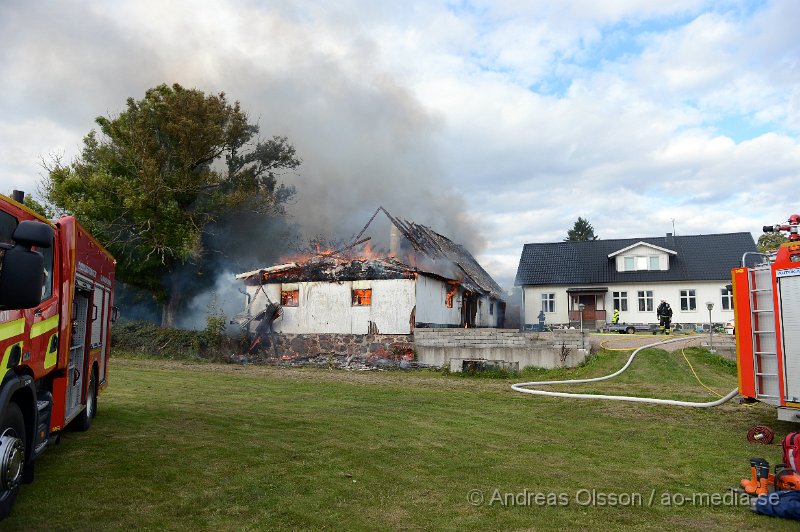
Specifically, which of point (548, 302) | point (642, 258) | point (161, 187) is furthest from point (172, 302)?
point (642, 258)

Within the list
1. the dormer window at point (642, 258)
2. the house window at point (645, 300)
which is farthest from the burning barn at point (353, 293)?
the dormer window at point (642, 258)

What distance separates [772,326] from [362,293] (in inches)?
671

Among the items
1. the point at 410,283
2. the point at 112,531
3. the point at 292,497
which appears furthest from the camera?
the point at 410,283

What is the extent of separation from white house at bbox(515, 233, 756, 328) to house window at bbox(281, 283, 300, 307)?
2002cm

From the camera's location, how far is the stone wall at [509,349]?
18.8 meters

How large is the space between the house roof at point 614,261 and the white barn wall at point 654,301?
465 millimetres

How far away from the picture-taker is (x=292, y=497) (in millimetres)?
5645

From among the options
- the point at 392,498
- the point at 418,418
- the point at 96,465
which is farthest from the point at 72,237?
the point at 418,418

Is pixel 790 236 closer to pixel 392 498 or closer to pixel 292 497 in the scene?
pixel 392 498

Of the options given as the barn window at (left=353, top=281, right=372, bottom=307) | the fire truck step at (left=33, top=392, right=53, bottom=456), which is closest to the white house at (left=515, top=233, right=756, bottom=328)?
the barn window at (left=353, top=281, right=372, bottom=307)

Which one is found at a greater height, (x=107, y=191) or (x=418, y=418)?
(x=107, y=191)

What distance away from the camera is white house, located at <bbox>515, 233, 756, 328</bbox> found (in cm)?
3616

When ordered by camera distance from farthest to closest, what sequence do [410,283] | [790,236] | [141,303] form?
[141,303] < [410,283] < [790,236]

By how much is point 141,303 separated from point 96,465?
29.3 meters
